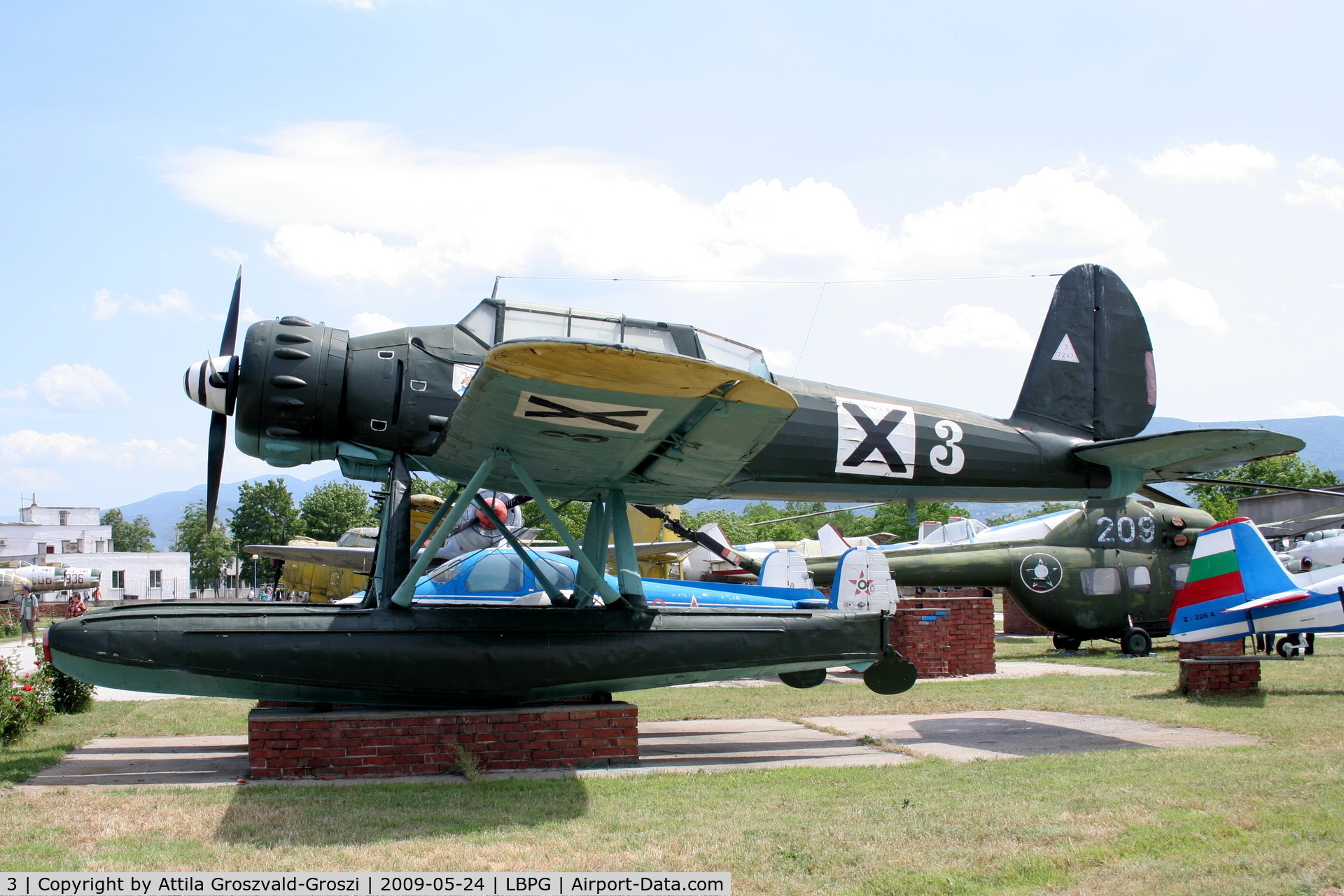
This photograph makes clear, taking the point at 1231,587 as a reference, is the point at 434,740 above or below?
below

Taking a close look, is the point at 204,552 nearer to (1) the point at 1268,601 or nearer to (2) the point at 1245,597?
(2) the point at 1245,597

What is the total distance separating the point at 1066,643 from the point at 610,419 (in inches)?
608

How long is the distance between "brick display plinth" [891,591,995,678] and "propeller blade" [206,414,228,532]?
1047cm

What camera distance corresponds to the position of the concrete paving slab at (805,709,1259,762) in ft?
28.0

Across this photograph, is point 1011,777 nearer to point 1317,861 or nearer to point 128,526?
point 1317,861

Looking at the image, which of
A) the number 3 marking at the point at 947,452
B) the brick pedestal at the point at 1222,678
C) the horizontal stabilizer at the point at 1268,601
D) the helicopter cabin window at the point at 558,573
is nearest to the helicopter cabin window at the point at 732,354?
the number 3 marking at the point at 947,452

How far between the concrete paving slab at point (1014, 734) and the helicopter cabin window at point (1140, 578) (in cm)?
865

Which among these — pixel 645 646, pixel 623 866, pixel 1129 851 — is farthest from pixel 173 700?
pixel 1129 851

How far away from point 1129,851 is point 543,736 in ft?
14.9

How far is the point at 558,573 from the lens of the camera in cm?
973

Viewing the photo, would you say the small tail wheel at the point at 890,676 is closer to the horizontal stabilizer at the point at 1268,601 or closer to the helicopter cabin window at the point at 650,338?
the helicopter cabin window at the point at 650,338

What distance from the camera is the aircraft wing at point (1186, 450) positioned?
356 inches

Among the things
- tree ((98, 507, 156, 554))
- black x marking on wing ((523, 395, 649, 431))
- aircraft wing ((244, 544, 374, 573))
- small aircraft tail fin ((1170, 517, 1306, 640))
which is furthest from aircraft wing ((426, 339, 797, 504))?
tree ((98, 507, 156, 554))

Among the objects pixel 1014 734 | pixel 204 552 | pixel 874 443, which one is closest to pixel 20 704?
pixel 874 443
